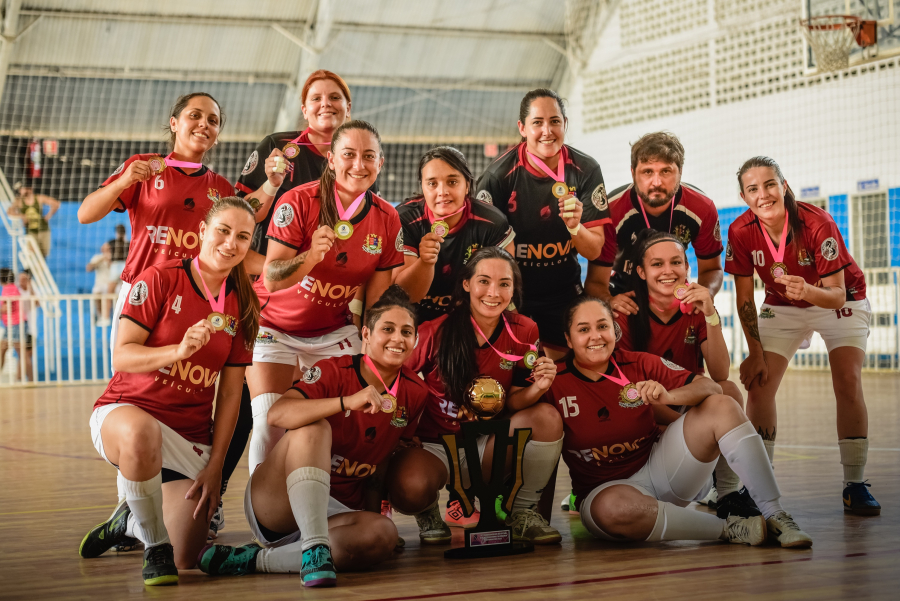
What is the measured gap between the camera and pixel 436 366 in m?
3.80

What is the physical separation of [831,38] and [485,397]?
9843mm

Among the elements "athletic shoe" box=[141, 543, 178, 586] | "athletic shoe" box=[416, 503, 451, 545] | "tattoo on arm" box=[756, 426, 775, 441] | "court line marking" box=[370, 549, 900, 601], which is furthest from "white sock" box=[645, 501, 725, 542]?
"athletic shoe" box=[141, 543, 178, 586]

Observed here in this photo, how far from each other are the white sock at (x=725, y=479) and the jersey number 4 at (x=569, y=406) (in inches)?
28.1

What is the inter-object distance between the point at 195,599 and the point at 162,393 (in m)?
0.76

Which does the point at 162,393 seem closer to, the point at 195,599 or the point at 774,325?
the point at 195,599

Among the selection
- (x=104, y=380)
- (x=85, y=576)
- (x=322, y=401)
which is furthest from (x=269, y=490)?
(x=104, y=380)

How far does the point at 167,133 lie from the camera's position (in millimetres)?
4305

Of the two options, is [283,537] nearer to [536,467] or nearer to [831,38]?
[536,467]

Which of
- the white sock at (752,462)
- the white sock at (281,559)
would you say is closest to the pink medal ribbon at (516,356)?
the white sock at (752,462)

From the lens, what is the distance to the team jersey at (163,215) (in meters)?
4.02

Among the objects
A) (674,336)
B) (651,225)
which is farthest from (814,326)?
(651,225)

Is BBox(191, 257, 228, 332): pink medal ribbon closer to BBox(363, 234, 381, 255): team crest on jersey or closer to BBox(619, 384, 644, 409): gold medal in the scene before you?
BBox(363, 234, 381, 255): team crest on jersey

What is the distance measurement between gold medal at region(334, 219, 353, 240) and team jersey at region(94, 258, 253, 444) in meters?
0.60

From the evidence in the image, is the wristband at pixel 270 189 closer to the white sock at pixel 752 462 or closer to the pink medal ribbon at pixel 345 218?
the pink medal ribbon at pixel 345 218
